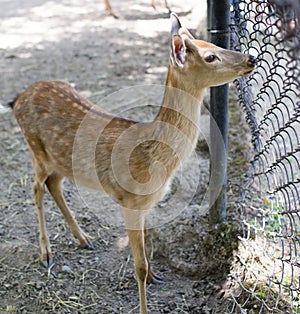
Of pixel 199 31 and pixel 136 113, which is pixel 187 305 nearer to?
pixel 136 113

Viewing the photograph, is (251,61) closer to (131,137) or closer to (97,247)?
(131,137)

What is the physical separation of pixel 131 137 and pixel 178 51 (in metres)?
0.62

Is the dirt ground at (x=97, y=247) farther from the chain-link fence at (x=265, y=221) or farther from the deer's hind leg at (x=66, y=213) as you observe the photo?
the chain-link fence at (x=265, y=221)

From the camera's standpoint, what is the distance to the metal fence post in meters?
3.00

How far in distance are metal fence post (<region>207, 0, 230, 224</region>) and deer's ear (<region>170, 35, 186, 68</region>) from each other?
0.41 meters

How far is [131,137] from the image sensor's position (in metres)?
3.11

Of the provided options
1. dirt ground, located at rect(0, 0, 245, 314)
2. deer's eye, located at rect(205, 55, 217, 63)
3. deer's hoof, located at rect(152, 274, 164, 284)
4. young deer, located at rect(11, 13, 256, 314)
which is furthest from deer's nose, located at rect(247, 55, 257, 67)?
deer's hoof, located at rect(152, 274, 164, 284)

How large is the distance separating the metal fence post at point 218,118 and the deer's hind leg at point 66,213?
89cm

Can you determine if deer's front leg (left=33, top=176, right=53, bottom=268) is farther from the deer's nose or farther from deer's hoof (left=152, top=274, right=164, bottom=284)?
the deer's nose

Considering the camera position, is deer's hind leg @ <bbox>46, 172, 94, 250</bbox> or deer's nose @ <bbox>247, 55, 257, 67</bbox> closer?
deer's nose @ <bbox>247, 55, 257, 67</bbox>

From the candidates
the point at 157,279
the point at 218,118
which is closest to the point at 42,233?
the point at 157,279

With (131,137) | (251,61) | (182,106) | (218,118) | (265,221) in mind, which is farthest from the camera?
(265,221)

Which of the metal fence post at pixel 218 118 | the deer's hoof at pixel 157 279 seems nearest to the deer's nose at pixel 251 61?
the metal fence post at pixel 218 118

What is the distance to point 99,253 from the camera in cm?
372
